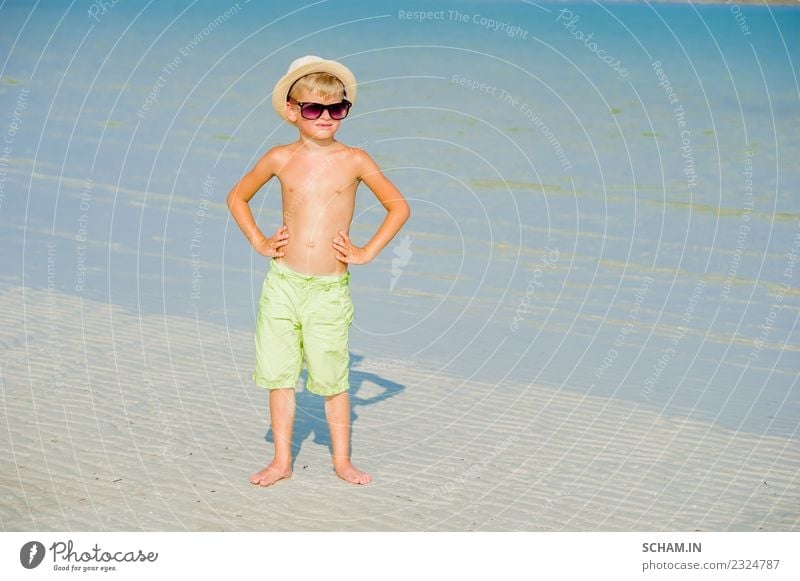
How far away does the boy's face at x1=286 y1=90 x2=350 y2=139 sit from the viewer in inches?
218

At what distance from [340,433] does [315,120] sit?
4.66 feet

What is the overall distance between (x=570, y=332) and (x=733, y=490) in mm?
2596

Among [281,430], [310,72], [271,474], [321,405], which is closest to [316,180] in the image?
[310,72]

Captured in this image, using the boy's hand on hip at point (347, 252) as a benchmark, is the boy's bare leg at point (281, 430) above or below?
below

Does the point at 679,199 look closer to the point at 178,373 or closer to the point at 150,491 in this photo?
the point at 178,373

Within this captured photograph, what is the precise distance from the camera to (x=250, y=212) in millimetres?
5707

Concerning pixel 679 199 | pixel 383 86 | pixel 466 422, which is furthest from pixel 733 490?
pixel 383 86

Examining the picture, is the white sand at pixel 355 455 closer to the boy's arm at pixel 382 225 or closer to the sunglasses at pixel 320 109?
the boy's arm at pixel 382 225

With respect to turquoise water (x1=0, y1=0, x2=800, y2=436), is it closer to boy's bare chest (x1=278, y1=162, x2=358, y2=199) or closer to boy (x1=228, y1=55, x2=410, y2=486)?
boy (x1=228, y1=55, x2=410, y2=486)

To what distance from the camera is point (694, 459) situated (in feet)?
20.6

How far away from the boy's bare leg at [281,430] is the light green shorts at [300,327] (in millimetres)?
86

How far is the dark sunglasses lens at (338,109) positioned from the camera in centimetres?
555

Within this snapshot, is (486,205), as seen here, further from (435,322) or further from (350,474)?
(350,474)

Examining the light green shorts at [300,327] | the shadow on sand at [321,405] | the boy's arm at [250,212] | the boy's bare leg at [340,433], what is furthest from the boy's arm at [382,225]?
the shadow on sand at [321,405]
